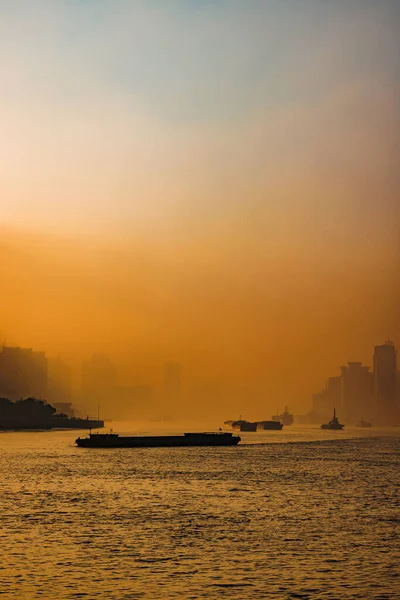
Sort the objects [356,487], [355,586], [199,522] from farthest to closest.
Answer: [356,487], [199,522], [355,586]

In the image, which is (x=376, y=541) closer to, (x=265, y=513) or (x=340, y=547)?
(x=340, y=547)

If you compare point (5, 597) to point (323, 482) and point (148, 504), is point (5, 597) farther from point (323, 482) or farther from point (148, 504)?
point (323, 482)

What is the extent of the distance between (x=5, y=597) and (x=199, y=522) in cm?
2905

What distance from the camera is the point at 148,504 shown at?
3162 inches

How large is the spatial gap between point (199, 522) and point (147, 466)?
75.1 meters

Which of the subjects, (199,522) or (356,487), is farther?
(356,487)

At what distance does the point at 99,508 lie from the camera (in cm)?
7656

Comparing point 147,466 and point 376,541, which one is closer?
point 376,541

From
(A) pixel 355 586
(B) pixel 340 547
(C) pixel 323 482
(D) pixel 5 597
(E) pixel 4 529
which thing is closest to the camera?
(D) pixel 5 597

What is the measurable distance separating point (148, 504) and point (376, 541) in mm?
29322

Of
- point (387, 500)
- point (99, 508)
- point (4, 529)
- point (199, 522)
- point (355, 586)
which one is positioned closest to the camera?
point (355, 586)

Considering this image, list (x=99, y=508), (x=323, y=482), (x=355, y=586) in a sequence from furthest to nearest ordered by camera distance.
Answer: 1. (x=323, y=482)
2. (x=99, y=508)
3. (x=355, y=586)

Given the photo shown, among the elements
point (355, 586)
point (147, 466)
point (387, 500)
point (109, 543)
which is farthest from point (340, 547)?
point (147, 466)

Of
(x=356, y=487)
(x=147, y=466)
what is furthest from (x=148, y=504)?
(x=147, y=466)
